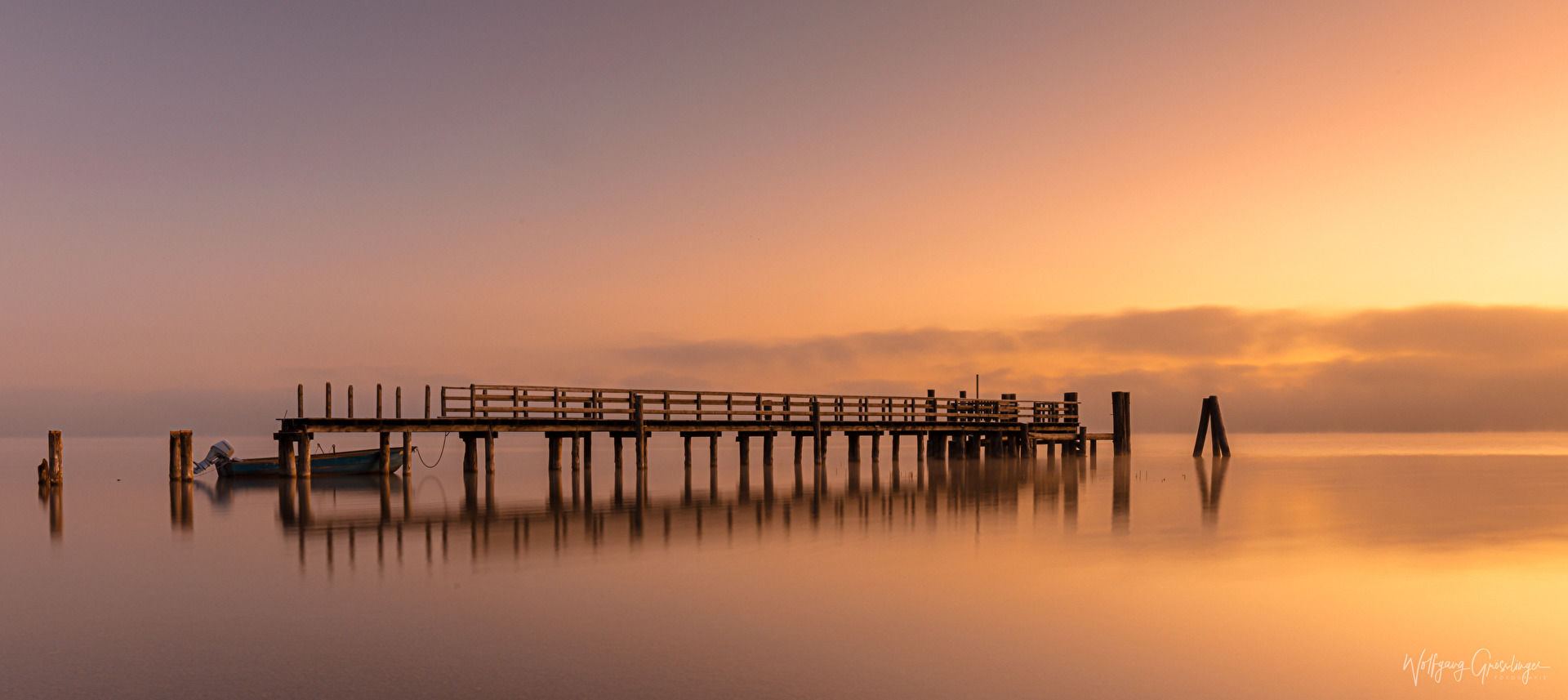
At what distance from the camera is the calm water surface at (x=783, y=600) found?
8125 millimetres

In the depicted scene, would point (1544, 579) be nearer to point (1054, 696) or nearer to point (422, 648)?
point (1054, 696)

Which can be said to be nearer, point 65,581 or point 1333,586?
point 1333,586

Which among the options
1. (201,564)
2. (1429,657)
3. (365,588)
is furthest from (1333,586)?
(201,564)

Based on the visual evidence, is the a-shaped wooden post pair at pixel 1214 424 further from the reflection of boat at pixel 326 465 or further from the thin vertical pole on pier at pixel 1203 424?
the reflection of boat at pixel 326 465

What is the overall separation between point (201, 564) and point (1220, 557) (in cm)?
1423

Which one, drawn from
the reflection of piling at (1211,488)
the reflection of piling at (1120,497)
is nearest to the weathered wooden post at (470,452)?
the reflection of piling at (1120,497)

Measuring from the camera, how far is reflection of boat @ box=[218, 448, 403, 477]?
34.8 metres

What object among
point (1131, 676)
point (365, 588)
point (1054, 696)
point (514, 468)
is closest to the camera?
point (1054, 696)

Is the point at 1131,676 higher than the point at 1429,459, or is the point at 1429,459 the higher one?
the point at 1131,676

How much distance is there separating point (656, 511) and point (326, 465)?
61.8ft

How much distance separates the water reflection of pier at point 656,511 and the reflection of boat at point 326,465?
1.90m

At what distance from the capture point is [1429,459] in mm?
53531

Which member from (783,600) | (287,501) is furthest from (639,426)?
(783,600)

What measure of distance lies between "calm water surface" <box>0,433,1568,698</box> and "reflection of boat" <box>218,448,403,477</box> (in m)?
11.1
